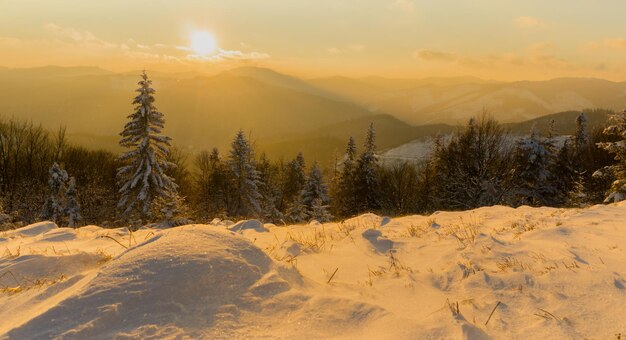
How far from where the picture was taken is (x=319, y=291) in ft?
11.2

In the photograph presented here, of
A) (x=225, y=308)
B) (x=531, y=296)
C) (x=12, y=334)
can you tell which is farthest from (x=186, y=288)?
(x=531, y=296)

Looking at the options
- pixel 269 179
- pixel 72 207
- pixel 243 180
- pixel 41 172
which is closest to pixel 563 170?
pixel 243 180

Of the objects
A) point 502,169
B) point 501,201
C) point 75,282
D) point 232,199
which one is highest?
point 75,282

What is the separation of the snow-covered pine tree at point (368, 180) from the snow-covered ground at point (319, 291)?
113 ft

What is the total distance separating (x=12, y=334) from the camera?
8.03 ft

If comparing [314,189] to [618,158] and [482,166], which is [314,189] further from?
[618,158]

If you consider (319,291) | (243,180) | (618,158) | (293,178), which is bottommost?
(293,178)

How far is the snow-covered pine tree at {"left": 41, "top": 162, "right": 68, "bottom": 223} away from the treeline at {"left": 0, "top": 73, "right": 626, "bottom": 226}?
80 millimetres

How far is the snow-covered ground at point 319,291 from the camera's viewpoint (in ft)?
8.64

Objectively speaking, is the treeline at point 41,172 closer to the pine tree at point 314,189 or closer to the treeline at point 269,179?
the treeline at point 269,179

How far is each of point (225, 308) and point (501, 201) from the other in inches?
918

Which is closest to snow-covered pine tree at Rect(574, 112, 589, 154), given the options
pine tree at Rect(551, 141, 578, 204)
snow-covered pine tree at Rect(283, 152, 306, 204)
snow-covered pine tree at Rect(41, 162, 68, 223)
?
pine tree at Rect(551, 141, 578, 204)

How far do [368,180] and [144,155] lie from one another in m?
23.2

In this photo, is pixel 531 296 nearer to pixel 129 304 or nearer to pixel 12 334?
pixel 129 304
